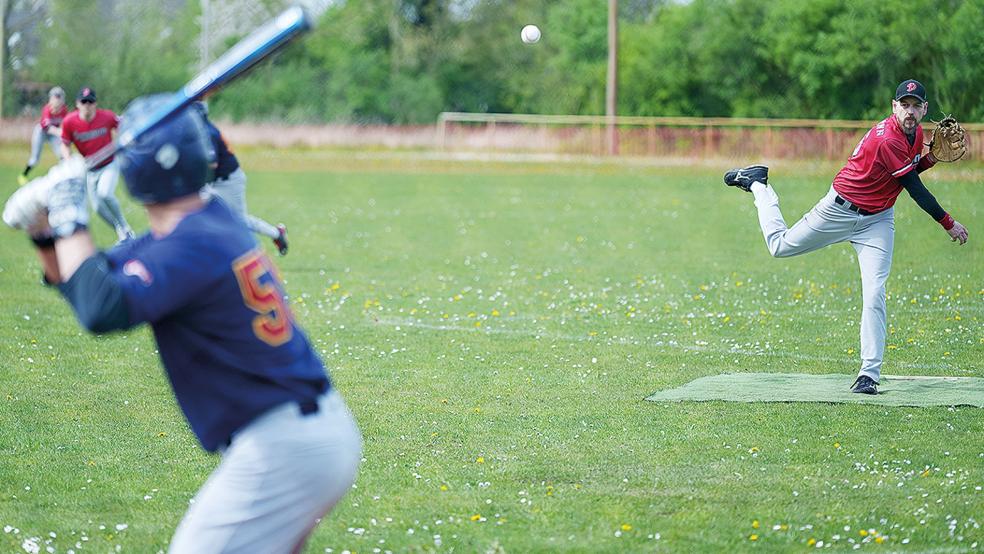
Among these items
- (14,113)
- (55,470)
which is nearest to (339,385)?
(55,470)

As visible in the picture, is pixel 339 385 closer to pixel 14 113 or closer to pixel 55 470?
pixel 55 470

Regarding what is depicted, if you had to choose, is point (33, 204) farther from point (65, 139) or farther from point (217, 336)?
point (65, 139)

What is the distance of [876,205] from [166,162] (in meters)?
6.83

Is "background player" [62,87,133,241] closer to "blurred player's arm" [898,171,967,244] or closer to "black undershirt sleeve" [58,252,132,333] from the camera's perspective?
"blurred player's arm" [898,171,967,244]

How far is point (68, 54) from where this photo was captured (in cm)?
5847

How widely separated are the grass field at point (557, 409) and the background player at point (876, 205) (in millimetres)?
796

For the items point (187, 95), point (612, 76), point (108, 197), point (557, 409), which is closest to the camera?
point (187, 95)

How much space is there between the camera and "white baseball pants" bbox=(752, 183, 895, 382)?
9.16 metres

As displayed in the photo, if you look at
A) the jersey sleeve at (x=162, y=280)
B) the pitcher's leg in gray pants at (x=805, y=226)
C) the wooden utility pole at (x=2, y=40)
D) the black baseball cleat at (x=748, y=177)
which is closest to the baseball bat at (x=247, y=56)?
the jersey sleeve at (x=162, y=280)

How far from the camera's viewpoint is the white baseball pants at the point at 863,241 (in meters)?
9.16

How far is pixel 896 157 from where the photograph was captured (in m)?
9.30

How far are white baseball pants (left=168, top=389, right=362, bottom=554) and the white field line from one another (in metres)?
7.43

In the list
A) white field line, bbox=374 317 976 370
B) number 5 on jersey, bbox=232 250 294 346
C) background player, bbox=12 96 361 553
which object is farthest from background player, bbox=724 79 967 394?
number 5 on jersey, bbox=232 250 294 346

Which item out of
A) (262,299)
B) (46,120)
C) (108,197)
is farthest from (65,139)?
(262,299)
